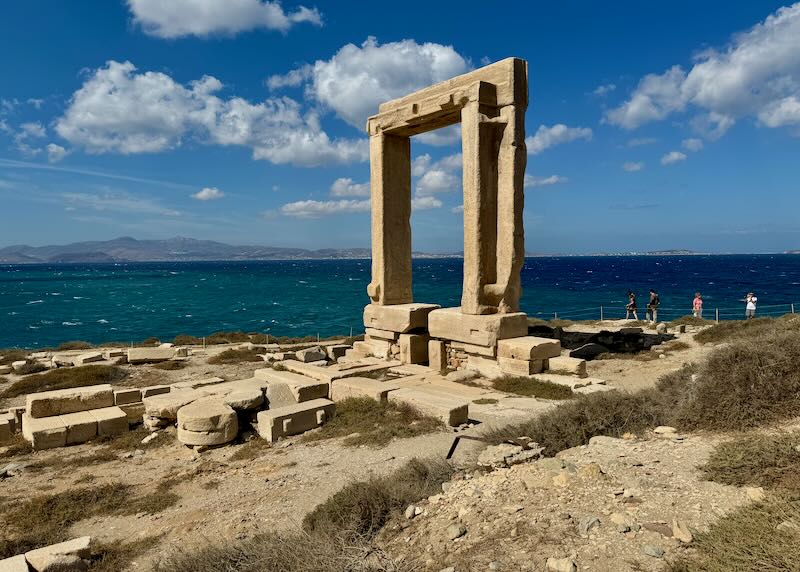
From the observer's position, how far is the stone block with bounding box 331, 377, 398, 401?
1028cm

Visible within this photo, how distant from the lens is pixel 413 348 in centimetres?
1404

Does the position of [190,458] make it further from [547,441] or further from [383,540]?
[547,441]

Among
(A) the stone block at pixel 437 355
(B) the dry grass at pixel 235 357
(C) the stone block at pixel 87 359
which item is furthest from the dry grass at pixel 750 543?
(C) the stone block at pixel 87 359

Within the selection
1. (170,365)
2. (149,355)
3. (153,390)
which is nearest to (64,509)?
(153,390)

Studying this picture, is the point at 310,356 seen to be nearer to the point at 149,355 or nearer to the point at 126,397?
the point at 126,397

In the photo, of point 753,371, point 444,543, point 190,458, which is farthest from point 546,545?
point 190,458

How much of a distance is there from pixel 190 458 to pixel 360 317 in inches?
1527

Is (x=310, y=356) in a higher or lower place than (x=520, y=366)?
lower

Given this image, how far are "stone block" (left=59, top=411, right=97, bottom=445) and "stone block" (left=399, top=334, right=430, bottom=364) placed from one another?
7.25m

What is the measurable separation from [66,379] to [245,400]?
7800 millimetres

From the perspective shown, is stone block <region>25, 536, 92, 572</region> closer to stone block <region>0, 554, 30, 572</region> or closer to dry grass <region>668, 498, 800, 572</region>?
stone block <region>0, 554, 30, 572</region>

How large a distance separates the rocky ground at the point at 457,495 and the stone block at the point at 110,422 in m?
0.56

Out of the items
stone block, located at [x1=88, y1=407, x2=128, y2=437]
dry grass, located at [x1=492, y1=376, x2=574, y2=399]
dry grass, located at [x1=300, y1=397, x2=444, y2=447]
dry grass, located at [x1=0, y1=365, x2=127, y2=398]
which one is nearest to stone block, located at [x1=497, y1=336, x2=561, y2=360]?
dry grass, located at [x1=492, y1=376, x2=574, y2=399]

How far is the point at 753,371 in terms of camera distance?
656 centimetres
